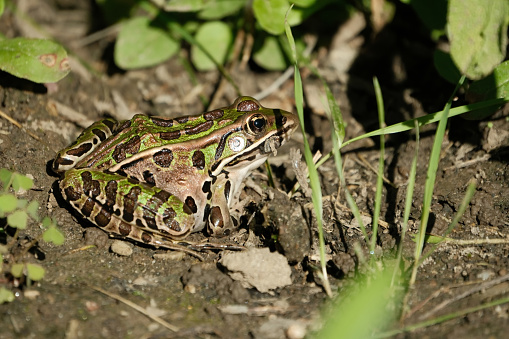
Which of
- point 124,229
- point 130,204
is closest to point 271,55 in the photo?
point 130,204

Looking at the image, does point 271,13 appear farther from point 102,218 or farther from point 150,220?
point 102,218

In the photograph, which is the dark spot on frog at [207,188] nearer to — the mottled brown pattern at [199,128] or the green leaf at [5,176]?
the mottled brown pattern at [199,128]

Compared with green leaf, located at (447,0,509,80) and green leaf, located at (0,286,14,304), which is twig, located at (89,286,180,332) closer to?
green leaf, located at (0,286,14,304)

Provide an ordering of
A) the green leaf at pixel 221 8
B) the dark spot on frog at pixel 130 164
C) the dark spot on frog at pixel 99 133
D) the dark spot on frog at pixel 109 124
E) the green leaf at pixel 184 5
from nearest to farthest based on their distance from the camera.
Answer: the dark spot on frog at pixel 130 164
the dark spot on frog at pixel 99 133
the dark spot on frog at pixel 109 124
the green leaf at pixel 184 5
the green leaf at pixel 221 8

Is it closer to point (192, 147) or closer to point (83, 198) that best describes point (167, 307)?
point (83, 198)

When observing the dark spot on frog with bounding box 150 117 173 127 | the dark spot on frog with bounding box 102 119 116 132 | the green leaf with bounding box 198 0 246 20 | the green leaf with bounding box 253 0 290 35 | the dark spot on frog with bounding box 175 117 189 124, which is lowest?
the dark spot on frog with bounding box 102 119 116 132

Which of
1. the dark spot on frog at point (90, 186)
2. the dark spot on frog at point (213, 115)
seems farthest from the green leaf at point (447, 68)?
the dark spot on frog at point (90, 186)

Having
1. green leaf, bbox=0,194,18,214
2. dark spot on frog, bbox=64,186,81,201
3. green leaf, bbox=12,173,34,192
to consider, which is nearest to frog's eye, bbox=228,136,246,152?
dark spot on frog, bbox=64,186,81,201
